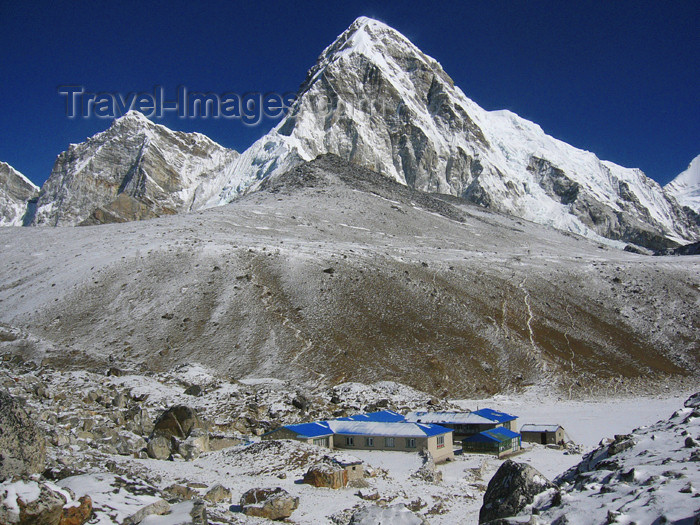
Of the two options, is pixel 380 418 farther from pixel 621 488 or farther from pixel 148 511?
pixel 621 488

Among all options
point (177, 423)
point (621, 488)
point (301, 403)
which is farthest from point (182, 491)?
point (301, 403)

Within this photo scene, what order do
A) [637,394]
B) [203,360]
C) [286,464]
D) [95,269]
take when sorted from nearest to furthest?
[286,464] → [203,360] → [637,394] → [95,269]

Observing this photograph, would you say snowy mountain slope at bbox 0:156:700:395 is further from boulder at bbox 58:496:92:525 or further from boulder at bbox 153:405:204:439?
boulder at bbox 58:496:92:525

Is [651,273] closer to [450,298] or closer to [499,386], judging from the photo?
[450,298]

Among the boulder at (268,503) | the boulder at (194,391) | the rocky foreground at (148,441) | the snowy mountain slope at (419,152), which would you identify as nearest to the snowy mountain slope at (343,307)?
the rocky foreground at (148,441)

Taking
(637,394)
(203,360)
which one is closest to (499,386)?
(637,394)

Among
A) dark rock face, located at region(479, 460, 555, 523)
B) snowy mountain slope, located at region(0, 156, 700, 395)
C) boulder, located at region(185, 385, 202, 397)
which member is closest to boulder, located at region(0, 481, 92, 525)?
dark rock face, located at region(479, 460, 555, 523)

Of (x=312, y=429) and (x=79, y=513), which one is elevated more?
(x=79, y=513)
